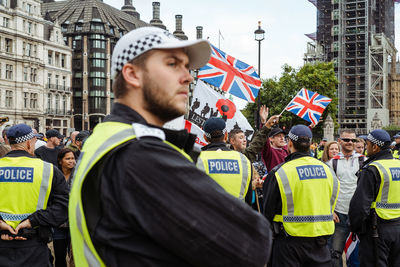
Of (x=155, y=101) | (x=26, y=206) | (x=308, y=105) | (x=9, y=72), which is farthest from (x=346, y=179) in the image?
(x=9, y=72)

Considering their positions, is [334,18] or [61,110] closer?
[61,110]

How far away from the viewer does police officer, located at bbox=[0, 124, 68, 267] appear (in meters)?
4.59

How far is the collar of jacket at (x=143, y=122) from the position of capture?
162 cm

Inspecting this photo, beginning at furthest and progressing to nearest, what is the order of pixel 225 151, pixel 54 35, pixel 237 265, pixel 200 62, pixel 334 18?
pixel 334 18, pixel 54 35, pixel 225 151, pixel 200 62, pixel 237 265

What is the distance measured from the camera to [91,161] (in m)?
1.54

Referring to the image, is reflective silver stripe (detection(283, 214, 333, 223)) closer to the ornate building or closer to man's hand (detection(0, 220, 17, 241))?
man's hand (detection(0, 220, 17, 241))

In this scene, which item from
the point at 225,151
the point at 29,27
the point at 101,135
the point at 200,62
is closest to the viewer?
the point at 101,135

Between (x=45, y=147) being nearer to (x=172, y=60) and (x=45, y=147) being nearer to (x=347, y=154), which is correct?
(x=347, y=154)

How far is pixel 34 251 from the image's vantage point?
4.66 metres

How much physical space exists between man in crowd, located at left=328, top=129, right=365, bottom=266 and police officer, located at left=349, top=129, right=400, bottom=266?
66.9 inches

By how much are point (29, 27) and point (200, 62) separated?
58.3m

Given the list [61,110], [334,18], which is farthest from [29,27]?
[334,18]

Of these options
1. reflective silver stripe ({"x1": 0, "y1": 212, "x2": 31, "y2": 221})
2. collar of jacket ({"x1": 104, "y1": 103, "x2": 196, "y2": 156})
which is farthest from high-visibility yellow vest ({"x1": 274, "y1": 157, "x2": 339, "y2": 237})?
collar of jacket ({"x1": 104, "y1": 103, "x2": 196, "y2": 156})

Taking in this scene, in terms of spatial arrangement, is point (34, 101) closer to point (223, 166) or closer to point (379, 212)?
point (223, 166)
